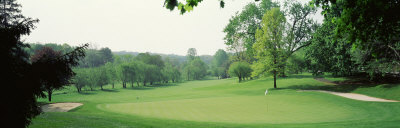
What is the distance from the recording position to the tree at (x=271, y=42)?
28.9 metres

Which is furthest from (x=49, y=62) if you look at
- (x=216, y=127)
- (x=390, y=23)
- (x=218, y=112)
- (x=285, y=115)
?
(x=285, y=115)

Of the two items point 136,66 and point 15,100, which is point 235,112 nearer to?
point 15,100

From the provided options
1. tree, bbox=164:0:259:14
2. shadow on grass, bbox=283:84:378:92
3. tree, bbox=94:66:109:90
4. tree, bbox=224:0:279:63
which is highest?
tree, bbox=224:0:279:63

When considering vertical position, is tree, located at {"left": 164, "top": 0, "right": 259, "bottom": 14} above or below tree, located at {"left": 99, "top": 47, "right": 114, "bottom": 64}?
below

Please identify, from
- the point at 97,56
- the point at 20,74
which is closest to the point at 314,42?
the point at 20,74

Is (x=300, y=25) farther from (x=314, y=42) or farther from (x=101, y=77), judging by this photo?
(x=101, y=77)

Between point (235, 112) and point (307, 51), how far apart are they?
22.3m

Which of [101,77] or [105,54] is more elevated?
[105,54]

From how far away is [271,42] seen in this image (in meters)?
29.4

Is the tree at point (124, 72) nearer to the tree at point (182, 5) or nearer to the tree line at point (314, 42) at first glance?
the tree line at point (314, 42)

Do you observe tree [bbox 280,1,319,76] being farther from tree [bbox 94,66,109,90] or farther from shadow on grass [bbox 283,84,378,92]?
tree [bbox 94,66,109,90]

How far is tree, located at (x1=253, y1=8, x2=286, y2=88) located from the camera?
28.9 m

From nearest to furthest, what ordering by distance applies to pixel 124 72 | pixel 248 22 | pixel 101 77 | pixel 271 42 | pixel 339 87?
1. pixel 271 42
2. pixel 339 87
3. pixel 248 22
4. pixel 101 77
5. pixel 124 72

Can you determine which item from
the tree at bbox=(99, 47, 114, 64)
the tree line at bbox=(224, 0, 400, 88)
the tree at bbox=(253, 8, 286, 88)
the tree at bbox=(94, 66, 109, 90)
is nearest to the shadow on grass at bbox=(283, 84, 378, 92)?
the tree line at bbox=(224, 0, 400, 88)
